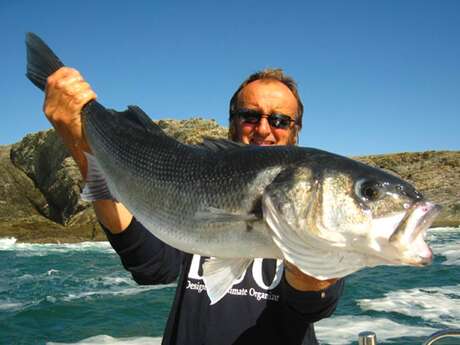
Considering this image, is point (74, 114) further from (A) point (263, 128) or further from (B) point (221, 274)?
(B) point (221, 274)

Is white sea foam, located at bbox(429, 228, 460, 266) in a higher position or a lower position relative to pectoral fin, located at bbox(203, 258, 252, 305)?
higher

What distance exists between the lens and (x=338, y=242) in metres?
2.17

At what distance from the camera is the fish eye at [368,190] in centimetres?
219

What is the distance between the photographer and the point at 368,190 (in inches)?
87.1

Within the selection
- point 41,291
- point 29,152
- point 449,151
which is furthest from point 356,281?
point 29,152

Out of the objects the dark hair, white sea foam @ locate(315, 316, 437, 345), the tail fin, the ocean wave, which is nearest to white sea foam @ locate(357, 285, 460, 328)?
white sea foam @ locate(315, 316, 437, 345)

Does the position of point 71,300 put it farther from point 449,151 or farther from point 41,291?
point 449,151

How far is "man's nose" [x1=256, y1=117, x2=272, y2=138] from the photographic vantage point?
366 centimetres

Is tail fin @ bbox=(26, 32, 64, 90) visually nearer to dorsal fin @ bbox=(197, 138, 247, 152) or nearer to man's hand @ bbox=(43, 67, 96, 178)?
man's hand @ bbox=(43, 67, 96, 178)

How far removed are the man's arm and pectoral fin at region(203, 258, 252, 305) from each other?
810 millimetres

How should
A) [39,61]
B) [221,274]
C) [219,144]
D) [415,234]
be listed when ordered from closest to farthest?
1. [415,234]
2. [221,274]
3. [219,144]
4. [39,61]

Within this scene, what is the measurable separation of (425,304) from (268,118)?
8.65 m

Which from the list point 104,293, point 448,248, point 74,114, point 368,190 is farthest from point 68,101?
point 448,248

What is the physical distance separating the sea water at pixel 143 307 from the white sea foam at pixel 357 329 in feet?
0.05
